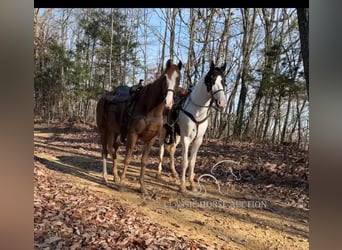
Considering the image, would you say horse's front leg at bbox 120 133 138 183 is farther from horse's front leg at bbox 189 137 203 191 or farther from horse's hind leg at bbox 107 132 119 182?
horse's front leg at bbox 189 137 203 191

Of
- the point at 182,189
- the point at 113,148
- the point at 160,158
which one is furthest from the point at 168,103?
the point at 182,189

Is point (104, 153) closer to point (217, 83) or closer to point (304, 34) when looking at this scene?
point (217, 83)

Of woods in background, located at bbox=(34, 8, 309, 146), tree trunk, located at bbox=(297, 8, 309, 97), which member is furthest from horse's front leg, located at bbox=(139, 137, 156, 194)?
tree trunk, located at bbox=(297, 8, 309, 97)

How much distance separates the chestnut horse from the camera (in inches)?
117

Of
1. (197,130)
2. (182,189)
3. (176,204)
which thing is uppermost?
(197,130)

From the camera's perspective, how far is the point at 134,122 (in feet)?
9.95

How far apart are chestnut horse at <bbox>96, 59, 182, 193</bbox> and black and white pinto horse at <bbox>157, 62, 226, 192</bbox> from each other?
11 centimetres

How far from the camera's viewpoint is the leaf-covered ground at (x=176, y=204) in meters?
2.90

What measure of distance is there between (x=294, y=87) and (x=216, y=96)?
1.84ft

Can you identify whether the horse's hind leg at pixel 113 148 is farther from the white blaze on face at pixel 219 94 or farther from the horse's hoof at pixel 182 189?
the white blaze on face at pixel 219 94

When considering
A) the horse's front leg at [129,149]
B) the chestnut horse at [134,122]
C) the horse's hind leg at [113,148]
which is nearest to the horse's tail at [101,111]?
the chestnut horse at [134,122]

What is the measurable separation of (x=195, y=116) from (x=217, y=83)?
30cm
